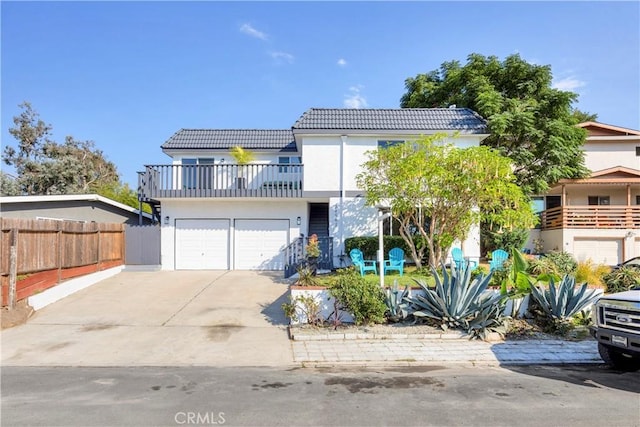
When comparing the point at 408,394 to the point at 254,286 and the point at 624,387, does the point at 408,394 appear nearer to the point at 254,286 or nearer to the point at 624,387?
the point at 624,387

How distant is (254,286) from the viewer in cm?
1314

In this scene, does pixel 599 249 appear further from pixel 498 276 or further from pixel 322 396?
pixel 322 396

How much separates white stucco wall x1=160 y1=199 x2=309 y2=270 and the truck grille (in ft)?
39.6

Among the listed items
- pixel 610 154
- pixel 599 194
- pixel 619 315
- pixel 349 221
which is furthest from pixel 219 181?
pixel 610 154

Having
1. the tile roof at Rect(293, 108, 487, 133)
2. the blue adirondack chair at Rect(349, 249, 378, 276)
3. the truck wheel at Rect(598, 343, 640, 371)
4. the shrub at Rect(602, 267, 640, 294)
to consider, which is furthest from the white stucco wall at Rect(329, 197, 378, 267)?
the truck wheel at Rect(598, 343, 640, 371)

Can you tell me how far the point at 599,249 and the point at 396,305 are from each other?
16246 millimetres

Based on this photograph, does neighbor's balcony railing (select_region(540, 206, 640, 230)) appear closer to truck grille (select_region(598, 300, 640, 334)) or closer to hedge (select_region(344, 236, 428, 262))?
hedge (select_region(344, 236, 428, 262))

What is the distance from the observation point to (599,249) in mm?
19656

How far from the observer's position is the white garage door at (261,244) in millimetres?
17109

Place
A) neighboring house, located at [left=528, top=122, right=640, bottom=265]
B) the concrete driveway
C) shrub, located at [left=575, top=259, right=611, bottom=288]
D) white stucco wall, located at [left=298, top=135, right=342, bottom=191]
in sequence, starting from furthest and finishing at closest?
neighboring house, located at [left=528, top=122, right=640, bottom=265] < white stucco wall, located at [left=298, top=135, right=342, bottom=191] < shrub, located at [left=575, top=259, right=611, bottom=288] < the concrete driveway

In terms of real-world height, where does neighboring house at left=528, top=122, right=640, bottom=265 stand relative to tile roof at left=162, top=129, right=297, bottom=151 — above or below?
below

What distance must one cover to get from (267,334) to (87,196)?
39.8 feet

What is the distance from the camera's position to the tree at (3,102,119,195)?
30109 mm

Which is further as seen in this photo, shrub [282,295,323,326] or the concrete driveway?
shrub [282,295,323,326]
